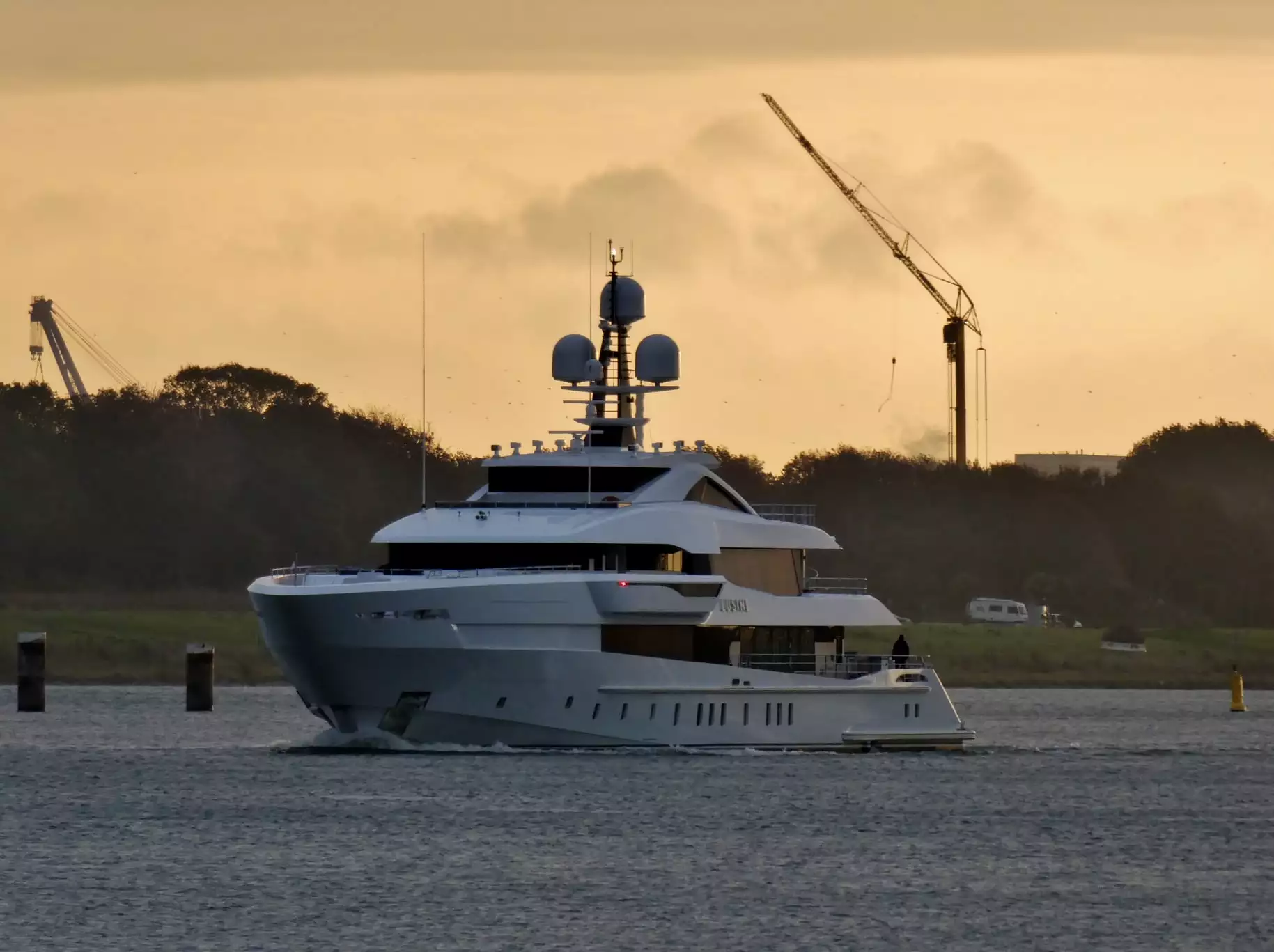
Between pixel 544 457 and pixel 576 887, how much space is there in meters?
24.1

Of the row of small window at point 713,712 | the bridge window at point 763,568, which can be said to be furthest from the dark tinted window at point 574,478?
the row of small window at point 713,712

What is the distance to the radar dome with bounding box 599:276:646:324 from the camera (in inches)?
2997

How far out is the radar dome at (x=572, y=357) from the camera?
74938 millimetres

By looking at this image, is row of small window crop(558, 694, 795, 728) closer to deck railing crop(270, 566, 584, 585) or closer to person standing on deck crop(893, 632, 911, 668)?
deck railing crop(270, 566, 584, 585)

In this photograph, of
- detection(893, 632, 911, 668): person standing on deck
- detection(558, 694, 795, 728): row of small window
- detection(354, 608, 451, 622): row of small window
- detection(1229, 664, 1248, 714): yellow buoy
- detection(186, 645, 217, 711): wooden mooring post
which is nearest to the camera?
detection(354, 608, 451, 622): row of small window

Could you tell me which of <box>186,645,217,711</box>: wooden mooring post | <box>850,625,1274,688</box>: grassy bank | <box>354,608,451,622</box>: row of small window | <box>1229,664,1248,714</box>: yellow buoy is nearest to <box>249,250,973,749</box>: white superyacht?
<box>354,608,451,622</box>: row of small window

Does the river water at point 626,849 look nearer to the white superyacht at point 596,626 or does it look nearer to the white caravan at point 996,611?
the white superyacht at point 596,626

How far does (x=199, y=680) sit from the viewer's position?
98.6 m

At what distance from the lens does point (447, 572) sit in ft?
212

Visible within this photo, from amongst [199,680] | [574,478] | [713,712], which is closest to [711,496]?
[574,478]

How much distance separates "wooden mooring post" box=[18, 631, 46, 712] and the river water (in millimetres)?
14850

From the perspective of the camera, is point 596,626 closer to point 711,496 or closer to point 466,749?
point 466,749

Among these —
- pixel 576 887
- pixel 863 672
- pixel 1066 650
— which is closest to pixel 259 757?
pixel 863 672

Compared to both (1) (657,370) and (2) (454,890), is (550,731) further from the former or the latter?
(2) (454,890)
